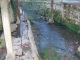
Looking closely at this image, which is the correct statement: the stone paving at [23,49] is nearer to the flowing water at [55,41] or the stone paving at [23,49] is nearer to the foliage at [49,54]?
the flowing water at [55,41]

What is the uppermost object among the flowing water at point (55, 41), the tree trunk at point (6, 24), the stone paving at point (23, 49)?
the tree trunk at point (6, 24)

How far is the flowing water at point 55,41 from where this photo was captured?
39.4ft

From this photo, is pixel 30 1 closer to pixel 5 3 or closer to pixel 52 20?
pixel 52 20

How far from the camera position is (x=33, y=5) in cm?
2808

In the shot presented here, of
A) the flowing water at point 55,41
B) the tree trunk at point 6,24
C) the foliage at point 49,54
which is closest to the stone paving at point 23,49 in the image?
the tree trunk at point 6,24

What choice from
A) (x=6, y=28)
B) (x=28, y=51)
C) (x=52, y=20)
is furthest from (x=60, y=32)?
(x=6, y=28)

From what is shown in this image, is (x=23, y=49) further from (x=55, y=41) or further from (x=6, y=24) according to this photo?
(x=55, y=41)

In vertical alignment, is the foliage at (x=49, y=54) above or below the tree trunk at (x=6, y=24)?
below

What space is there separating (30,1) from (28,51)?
751 inches

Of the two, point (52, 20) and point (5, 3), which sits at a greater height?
point (5, 3)

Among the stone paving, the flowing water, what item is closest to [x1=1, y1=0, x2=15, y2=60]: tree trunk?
the stone paving

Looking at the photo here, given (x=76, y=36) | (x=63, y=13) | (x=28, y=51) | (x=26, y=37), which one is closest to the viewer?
(x=28, y=51)

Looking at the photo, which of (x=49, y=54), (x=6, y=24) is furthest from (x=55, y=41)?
(x=6, y=24)

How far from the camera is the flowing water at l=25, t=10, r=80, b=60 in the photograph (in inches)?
473
